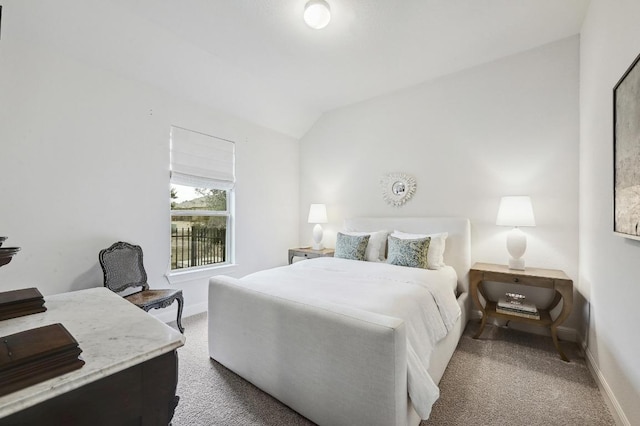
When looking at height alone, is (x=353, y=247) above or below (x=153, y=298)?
above

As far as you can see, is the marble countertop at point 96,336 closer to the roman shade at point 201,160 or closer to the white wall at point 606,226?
the white wall at point 606,226

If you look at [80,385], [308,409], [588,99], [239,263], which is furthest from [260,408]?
[588,99]

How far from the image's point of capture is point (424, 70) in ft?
10.9

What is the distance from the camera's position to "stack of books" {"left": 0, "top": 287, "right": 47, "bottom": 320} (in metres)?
0.88

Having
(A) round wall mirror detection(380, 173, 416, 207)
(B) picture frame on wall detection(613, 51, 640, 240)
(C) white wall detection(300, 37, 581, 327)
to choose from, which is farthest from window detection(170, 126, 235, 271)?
(B) picture frame on wall detection(613, 51, 640, 240)

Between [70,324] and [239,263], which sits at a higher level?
[70,324]

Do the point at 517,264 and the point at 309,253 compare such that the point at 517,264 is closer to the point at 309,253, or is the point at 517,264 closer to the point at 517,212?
the point at 517,212

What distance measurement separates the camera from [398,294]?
2012 mm

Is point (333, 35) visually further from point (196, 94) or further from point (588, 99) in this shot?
point (588, 99)

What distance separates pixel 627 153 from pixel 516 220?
4.19ft

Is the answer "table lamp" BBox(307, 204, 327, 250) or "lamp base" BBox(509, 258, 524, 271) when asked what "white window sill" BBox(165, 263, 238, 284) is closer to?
"table lamp" BBox(307, 204, 327, 250)

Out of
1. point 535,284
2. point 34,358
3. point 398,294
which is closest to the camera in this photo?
point 34,358

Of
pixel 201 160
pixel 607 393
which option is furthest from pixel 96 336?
pixel 201 160

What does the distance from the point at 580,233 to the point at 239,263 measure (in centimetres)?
388
